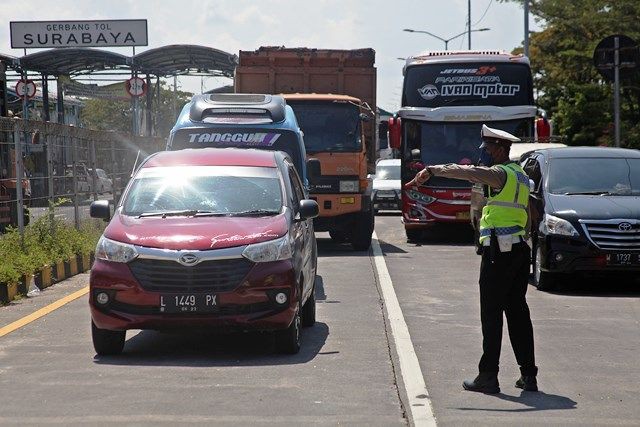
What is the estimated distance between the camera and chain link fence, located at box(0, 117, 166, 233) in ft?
62.6

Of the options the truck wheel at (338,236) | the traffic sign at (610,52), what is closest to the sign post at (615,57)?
the traffic sign at (610,52)

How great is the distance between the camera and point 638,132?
41.9 meters

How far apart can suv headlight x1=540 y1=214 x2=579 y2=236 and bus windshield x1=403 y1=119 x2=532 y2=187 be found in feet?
28.4

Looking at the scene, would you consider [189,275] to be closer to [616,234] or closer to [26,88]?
[616,234]

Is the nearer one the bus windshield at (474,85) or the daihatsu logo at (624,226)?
the daihatsu logo at (624,226)

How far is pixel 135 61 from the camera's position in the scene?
4125cm

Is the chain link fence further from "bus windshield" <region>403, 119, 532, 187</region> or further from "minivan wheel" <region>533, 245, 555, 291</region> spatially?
"minivan wheel" <region>533, 245, 555, 291</region>

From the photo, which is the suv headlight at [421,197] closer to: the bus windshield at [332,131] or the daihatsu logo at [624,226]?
the bus windshield at [332,131]

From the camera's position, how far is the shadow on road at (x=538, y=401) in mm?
8414

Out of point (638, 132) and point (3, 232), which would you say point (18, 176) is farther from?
point (638, 132)

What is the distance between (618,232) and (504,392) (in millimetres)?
6960

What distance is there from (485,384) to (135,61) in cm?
3352

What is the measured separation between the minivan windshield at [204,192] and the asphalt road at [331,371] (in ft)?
3.81

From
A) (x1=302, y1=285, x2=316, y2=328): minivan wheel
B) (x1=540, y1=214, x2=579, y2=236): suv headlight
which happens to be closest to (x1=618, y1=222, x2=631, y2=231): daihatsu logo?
(x1=540, y1=214, x2=579, y2=236): suv headlight
